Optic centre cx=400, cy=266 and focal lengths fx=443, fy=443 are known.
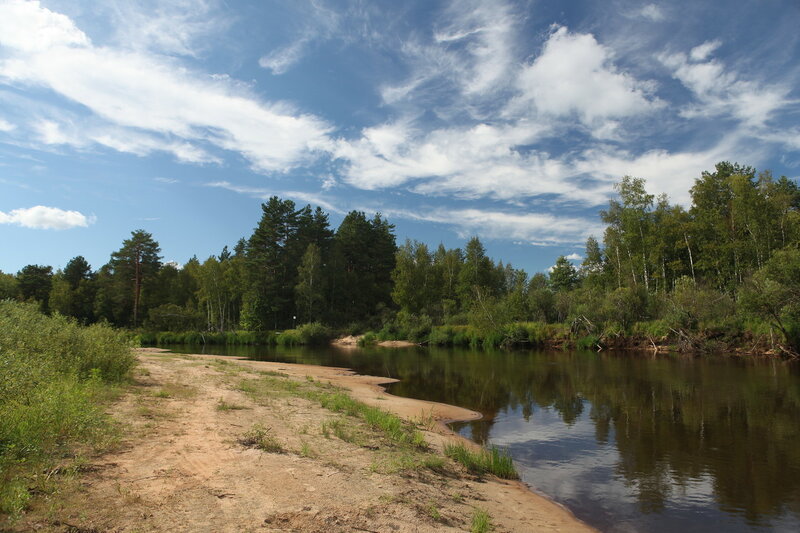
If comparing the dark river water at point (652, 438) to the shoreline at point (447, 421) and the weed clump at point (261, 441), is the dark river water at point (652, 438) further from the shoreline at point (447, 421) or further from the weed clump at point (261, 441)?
the weed clump at point (261, 441)

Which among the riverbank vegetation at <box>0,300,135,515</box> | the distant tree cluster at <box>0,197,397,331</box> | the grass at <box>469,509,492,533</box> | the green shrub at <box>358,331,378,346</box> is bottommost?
the green shrub at <box>358,331,378,346</box>

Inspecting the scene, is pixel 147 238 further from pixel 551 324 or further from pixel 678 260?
pixel 678 260

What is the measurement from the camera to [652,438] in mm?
13273

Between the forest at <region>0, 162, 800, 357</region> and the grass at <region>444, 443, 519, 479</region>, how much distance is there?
33.3 metres

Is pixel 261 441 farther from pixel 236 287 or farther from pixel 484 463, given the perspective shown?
pixel 236 287

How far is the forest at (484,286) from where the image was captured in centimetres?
4194

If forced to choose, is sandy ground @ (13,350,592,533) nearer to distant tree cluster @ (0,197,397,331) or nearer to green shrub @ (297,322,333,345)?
green shrub @ (297,322,333,345)

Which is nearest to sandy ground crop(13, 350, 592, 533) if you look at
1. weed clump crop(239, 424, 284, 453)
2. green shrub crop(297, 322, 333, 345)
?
weed clump crop(239, 424, 284, 453)

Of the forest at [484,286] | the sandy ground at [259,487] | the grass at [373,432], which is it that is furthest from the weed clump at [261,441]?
the forest at [484,286]

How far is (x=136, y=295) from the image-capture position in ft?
236

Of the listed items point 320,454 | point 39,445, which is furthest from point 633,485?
point 39,445

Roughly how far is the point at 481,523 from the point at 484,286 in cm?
6962

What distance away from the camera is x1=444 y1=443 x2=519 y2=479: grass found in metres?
9.84

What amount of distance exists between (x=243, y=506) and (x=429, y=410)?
1196 cm
